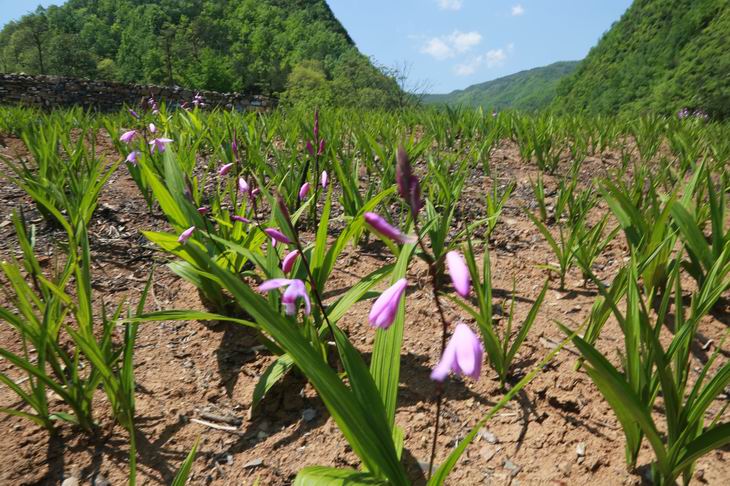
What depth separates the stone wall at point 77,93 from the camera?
1479cm

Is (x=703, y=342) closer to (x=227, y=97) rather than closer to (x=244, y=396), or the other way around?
(x=244, y=396)

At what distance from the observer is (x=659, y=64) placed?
27797 millimetres

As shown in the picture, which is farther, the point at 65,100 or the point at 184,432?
the point at 65,100

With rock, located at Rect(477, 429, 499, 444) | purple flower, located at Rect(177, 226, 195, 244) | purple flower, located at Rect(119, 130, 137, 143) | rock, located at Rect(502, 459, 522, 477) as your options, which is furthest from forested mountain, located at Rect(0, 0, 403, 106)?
rock, located at Rect(502, 459, 522, 477)

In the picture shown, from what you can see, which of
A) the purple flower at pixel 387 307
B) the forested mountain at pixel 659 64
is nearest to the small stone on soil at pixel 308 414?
the purple flower at pixel 387 307

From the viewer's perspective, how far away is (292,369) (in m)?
1.46

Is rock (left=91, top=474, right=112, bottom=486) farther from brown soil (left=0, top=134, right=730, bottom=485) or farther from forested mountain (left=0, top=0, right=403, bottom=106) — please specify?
forested mountain (left=0, top=0, right=403, bottom=106)

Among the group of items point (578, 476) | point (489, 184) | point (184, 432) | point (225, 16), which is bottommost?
point (578, 476)

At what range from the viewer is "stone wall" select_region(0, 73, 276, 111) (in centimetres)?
1479

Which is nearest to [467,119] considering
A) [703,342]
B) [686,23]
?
[703,342]

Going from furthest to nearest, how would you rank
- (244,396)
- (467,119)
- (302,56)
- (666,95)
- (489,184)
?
(302,56), (666,95), (467,119), (489,184), (244,396)

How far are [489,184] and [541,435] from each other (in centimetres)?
260

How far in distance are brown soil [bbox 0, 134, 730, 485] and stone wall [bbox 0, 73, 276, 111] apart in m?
13.8

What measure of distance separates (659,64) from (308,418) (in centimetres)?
3563
